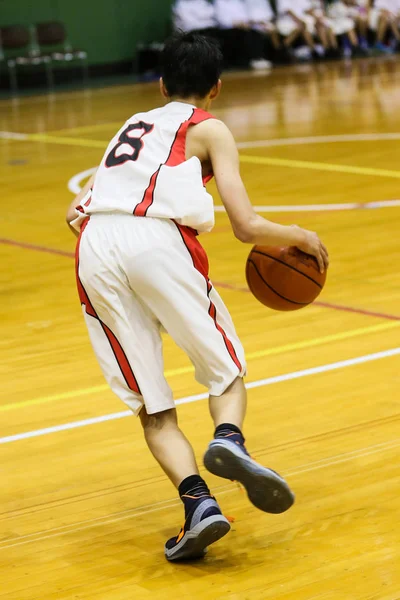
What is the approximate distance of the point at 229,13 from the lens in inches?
795

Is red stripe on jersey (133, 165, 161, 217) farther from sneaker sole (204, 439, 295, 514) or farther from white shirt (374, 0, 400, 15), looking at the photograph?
white shirt (374, 0, 400, 15)

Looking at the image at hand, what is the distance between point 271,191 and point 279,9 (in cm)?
1273

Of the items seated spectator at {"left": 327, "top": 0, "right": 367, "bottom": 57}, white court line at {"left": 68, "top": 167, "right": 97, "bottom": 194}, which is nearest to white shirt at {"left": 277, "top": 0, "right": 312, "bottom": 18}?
seated spectator at {"left": 327, "top": 0, "right": 367, "bottom": 57}

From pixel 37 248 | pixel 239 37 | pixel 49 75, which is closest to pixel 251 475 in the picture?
pixel 37 248

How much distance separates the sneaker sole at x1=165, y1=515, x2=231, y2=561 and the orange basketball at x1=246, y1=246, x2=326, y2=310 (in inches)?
33.2

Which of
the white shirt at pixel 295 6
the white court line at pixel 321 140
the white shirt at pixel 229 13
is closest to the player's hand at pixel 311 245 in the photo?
the white court line at pixel 321 140

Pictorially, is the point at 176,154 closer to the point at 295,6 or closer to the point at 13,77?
the point at 13,77

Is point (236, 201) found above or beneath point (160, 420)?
above

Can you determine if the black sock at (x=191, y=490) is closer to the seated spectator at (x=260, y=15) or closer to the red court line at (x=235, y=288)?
the red court line at (x=235, y=288)

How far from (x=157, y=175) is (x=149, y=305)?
1.19 feet

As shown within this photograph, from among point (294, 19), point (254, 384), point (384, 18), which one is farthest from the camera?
point (384, 18)

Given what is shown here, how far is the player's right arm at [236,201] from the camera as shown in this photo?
3.14 metres

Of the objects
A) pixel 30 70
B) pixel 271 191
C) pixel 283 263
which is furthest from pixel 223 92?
pixel 283 263

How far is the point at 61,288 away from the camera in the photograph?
6488 millimetres
